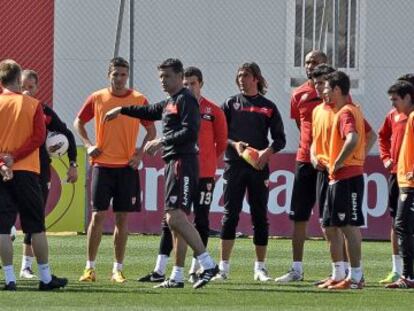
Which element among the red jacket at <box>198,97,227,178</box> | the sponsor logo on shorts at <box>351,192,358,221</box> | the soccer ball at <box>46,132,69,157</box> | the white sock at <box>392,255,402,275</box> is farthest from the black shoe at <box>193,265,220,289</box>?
the white sock at <box>392,255,402,275</box>

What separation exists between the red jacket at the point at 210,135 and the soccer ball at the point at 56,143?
4.55 feet

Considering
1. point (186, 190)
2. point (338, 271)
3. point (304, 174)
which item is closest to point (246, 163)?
point (304, 174)

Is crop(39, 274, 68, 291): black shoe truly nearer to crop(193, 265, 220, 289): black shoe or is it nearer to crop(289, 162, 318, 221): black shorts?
crop(193, 265, 220, 289): black shoe

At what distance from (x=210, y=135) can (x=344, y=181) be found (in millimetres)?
1658

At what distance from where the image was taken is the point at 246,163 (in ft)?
46.5

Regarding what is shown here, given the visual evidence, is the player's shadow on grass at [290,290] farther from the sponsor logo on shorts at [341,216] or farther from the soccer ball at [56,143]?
the soccer ball at [56,143]

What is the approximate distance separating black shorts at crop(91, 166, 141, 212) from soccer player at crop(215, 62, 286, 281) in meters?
1.07

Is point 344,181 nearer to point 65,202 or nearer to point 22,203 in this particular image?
point 22,203

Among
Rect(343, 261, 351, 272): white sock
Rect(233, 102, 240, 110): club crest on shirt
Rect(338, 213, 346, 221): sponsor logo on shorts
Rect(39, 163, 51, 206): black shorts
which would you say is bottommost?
Rect(343, 261, 351, 272): white sock

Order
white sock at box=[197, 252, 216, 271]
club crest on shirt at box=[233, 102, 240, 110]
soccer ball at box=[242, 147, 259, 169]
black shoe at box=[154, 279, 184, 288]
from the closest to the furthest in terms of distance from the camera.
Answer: white sock at box=[197, 252, 216, 271], black shoe at box=[154, 279, 184, 288], soccer ball at box=[242, 147, 259, 169], club crest on shirt at box=[233, 102, 240, 110]

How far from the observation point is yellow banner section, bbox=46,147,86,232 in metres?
19.9

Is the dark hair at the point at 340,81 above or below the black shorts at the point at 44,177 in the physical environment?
above

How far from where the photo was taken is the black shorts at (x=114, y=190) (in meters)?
13.8

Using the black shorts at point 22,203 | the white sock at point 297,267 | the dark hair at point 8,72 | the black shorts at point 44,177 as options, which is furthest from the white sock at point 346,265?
the dark hair at point 8,72
